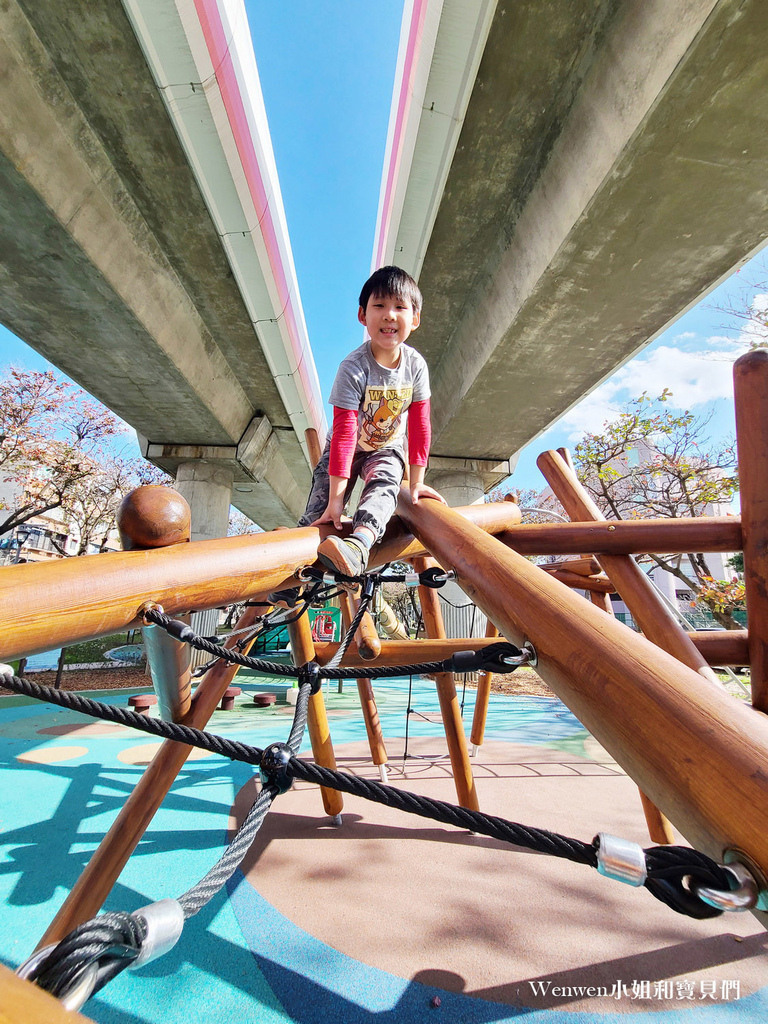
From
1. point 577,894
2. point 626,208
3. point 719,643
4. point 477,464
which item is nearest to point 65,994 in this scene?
point 719,643

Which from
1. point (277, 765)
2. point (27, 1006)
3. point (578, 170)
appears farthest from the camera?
point (578, 170)

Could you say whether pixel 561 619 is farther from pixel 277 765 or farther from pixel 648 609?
pixel 648 609

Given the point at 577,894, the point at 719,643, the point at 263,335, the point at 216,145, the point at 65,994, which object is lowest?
the point at 577,894

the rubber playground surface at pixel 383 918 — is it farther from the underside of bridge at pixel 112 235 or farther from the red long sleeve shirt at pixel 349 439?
the underside of bridge at pixel 112 235

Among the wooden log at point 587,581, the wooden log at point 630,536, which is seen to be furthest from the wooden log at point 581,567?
the wooden log at point 630,536

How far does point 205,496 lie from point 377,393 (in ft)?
28.1

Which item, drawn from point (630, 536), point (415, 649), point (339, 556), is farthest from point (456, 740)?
point (339, 556)

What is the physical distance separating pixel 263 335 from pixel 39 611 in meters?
6.38

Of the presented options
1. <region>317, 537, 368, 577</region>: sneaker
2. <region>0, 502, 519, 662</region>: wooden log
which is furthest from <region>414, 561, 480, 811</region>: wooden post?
<region>0, 502, 519, 662</region>: wooden log

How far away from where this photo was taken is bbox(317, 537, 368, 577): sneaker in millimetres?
1575

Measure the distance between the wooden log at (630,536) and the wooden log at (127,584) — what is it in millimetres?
1092

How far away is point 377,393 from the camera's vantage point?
2459mm

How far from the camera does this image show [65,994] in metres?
0.52

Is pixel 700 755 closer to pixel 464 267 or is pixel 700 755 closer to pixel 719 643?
pixel 719 643
